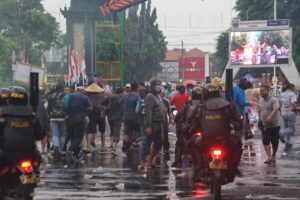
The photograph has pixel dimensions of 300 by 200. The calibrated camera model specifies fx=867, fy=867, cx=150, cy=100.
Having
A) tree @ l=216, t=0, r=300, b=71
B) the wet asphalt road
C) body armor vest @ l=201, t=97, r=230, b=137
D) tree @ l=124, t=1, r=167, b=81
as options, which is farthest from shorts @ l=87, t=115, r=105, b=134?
tree @ l=124, t=1, r=167, b=81

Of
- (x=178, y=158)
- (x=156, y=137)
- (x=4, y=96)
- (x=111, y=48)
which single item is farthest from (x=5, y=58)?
(x=4, y=96)

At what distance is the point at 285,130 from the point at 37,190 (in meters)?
10.1

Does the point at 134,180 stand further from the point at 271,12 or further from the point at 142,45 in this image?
the point at 142,45

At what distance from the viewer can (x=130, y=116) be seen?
1988 centimetres

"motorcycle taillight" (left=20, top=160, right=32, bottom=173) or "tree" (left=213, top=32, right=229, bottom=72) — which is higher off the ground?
"tree" (left=213, top=32, right=229, bottom=72)

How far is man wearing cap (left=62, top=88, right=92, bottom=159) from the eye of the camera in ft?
57.9

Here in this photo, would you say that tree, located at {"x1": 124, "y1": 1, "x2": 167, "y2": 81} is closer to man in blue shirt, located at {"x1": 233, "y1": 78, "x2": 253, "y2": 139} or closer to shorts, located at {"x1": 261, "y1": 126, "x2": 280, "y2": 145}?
man in blue shirt, located at {"x1": 233, "y1": 78, "x2": 253, "y2": 139}

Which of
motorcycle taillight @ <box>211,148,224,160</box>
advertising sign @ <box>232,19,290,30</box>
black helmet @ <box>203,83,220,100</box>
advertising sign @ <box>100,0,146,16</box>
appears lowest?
motorcycle taillight @ <box>211,148,224,160</box>

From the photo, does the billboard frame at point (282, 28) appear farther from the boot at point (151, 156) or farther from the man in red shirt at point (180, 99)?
the boot at point (151, 156)

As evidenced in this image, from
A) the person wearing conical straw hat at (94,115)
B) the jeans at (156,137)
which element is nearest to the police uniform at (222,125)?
the jeans at (156,137)

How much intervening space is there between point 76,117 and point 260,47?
5887 centimetres

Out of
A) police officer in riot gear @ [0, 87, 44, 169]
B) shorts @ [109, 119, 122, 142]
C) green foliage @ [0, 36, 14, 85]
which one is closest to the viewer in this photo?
police officer in riot gear @ [0, 87, 44, 169]

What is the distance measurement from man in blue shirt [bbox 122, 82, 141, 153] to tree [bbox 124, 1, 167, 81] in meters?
60.2

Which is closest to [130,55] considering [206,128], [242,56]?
[242,56]
